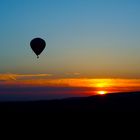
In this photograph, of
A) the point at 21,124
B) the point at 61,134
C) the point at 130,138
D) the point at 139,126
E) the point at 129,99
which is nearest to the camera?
the point at 130,138

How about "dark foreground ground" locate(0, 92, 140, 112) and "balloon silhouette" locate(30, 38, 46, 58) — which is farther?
"dark foreground ground" locate(0, 92, 140, 112)

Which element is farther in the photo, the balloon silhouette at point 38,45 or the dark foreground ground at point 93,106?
the dark foreground ground at point 93,106

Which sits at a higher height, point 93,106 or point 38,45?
point 93,106

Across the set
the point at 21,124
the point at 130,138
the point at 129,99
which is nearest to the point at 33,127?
the point at 21,124

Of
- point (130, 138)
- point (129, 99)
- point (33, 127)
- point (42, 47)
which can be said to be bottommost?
point (130, 138)

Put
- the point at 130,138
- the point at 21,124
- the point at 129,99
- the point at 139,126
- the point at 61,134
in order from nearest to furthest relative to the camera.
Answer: the point at 130,138 → the point at 61,134 → the point at 139,126 → the point at 21,124 → the point at 129,99

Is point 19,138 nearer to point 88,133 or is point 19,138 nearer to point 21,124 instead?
point 88,133

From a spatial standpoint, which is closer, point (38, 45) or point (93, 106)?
point (38, 45)

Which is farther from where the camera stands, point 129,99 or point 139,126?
point 129,99
